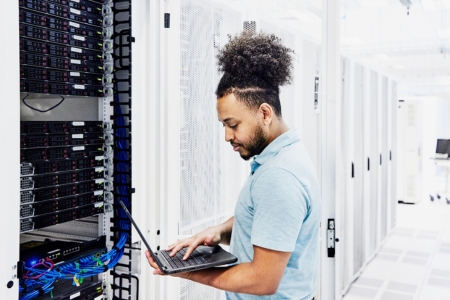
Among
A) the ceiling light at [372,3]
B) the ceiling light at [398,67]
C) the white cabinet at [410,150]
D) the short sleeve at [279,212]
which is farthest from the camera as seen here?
the ceiling light at [398,67]

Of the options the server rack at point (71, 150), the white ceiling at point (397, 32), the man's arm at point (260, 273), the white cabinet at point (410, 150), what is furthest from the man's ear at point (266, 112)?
the white cabinet at point (410, 150)

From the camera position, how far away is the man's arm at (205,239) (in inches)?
46.4

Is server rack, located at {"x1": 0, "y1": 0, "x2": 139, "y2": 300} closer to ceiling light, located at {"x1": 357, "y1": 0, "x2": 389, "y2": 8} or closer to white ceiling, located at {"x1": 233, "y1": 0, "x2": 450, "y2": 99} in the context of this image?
white ceiling, located at {"x1": 233, "y1": 0, "x2": 450, "y2": 99}

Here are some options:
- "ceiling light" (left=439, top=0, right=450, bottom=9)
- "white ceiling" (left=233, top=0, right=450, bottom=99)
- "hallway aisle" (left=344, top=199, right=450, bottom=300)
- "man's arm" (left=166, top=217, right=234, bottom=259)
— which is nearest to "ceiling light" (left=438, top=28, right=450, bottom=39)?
"white ceiling" (left=233, top=0, right=450, bottom=99)

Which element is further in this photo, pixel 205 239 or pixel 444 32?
pixel 444 32

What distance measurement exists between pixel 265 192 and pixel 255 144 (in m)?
0.17

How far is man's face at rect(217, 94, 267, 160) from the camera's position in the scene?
111cm

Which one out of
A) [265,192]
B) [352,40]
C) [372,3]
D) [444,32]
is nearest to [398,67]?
[352,40]

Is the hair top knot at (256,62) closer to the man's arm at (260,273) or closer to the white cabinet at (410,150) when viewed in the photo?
the man's arm at (260,273)

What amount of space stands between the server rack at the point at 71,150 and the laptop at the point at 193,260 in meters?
0.44

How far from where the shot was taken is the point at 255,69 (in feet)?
3.78

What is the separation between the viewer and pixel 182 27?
1824 millimetres

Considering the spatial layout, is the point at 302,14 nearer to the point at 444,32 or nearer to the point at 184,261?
the point at 184,261

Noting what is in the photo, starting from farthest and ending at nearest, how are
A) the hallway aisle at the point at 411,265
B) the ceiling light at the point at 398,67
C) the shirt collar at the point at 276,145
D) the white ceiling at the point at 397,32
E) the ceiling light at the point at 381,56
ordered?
the ceiling light at the point at 398,67, the ceiling light at the point at 381,56, the white ceiling at the point at 397,32, the hallway aisle at the point at 411,265, the shirt collar at the point at 276,145
